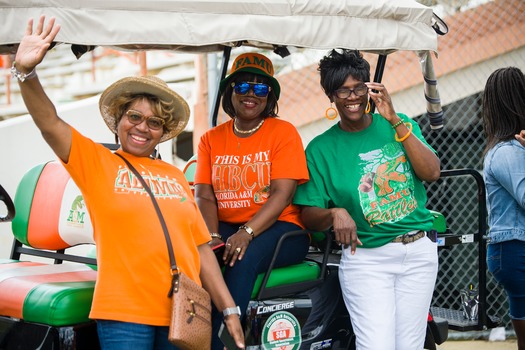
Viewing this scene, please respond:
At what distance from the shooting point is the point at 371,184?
12.6ft

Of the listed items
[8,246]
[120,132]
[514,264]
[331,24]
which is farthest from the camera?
[8,246]

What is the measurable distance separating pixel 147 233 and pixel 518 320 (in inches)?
95.9

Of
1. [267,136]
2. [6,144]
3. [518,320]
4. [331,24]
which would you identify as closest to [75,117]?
[6,144]

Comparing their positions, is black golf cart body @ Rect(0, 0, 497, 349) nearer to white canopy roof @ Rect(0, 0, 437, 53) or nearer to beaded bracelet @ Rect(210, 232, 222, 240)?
white canopy roof @ Rect(0, 0, 437, 53)

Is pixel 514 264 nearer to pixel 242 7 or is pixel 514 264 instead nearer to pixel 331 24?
pixel 331 24

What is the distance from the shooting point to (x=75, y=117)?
7320mm

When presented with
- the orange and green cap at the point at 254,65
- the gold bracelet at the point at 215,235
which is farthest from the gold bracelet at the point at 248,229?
the orange and green cap at the point at 254,65

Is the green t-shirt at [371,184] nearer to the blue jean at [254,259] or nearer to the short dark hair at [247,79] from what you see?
the blue jean at [254,259]

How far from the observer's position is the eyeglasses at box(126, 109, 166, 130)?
10.4ft

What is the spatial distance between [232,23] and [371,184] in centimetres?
111

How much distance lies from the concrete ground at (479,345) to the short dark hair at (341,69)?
139 inches

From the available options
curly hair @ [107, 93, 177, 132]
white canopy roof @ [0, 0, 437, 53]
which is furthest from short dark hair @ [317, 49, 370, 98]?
curly hair @ [107, 93, 177, 132]

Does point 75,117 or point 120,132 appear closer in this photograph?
point 120,132

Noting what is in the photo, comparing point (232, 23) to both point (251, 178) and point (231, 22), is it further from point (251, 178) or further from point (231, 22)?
point (251, 178)
